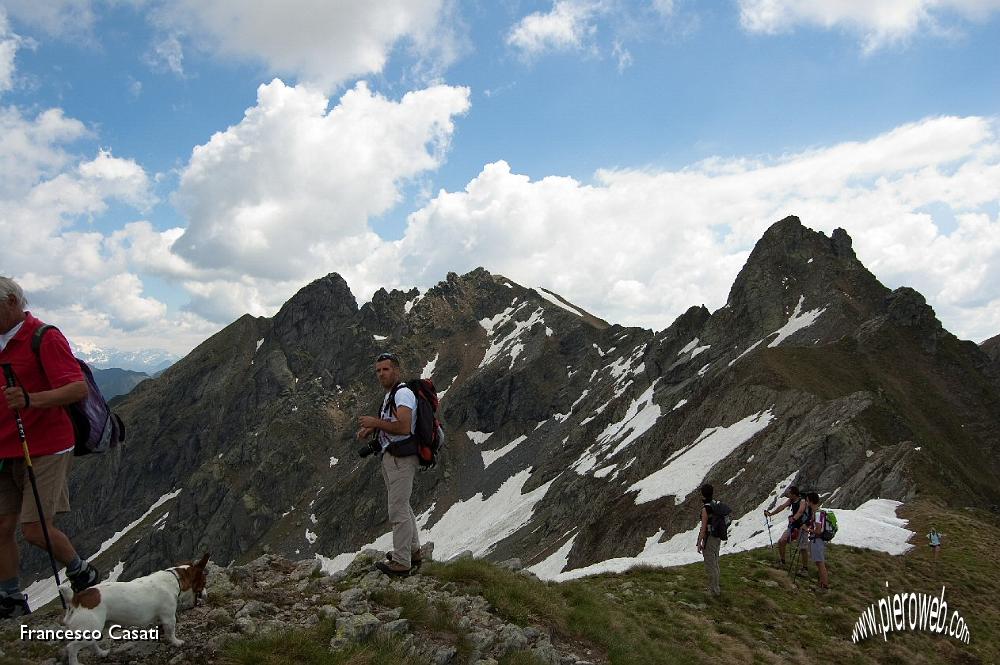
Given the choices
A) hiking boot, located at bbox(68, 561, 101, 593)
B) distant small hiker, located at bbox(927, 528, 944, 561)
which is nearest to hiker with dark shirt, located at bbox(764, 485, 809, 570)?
distant small hiker, located at bbox(927, 528, 944, 561)

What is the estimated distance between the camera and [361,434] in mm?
9359

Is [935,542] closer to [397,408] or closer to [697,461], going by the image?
[397,408]

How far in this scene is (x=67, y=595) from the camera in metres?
6.39

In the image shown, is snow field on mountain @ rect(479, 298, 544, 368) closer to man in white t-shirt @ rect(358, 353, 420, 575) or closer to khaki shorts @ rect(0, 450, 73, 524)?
man in white t-shirt @ rect(358, 353, 420, 575)

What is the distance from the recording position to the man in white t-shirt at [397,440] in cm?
898

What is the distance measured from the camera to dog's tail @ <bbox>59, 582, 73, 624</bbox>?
6.18 m

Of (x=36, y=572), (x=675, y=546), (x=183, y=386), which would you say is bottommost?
(x=36, y=572)

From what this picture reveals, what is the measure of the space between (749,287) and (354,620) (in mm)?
95182

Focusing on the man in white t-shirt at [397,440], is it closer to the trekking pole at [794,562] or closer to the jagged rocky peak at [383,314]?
the trekking pole at [794,562]

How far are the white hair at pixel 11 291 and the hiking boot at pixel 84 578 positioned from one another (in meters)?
3.24

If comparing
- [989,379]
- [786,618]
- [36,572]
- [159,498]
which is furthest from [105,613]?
[159,498]

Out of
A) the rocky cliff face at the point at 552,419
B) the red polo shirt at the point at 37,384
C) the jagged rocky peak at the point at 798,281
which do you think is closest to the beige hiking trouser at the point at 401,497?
A: the red polo shirt at the point at 37,384

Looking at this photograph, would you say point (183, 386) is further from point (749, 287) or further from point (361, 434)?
point (361, 434)

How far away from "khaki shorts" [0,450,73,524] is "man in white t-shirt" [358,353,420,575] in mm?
3729
